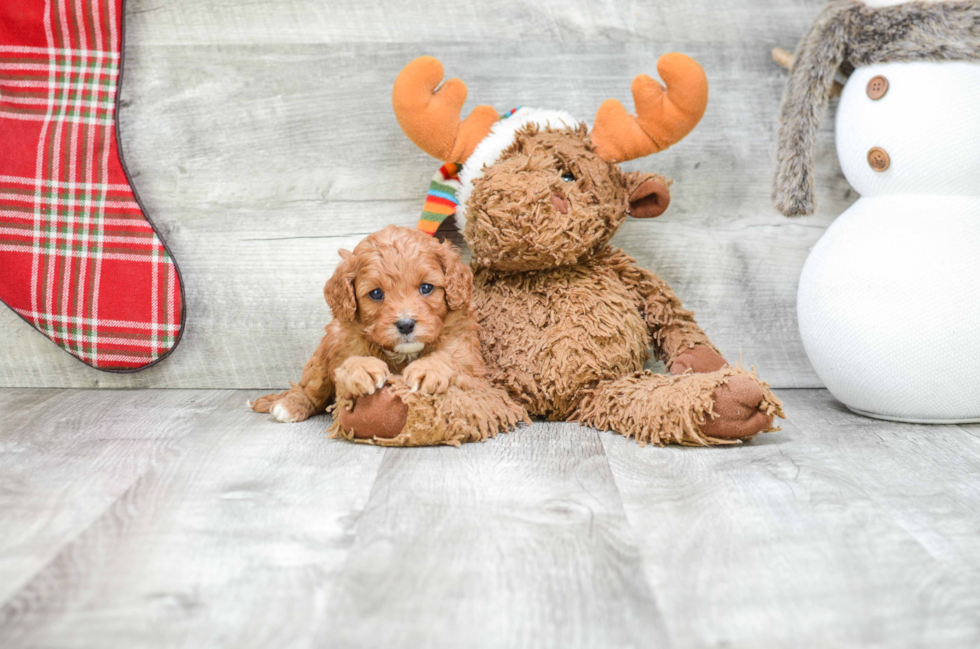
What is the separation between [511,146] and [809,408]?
29.8 inches

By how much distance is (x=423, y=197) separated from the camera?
165cm

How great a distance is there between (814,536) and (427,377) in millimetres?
582

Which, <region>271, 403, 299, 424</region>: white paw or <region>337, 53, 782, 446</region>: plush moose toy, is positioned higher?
<region>337, 53, 782, 446</region>: plush moose toy

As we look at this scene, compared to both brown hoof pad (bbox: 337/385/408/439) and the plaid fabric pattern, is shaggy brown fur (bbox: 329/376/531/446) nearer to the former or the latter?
brown hoof pad (bbox: 337/385/408/439)

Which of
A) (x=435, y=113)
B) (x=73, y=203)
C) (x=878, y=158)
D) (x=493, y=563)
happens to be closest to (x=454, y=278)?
(x=435, y=113)

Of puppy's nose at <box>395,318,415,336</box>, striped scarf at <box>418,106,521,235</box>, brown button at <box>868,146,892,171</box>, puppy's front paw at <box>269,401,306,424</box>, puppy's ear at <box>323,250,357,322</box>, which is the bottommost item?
puppy's front paw at <box>269,401,306,424</box>

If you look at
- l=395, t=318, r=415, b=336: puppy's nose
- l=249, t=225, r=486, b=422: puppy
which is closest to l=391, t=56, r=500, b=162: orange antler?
l=249, t=225, r=486, b=422: puppy

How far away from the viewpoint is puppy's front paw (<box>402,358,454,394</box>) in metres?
1.21

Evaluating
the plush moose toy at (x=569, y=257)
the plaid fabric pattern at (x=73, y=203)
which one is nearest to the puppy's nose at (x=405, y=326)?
the plush moose toy at (x=569, y=257)

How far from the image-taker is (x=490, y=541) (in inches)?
34.4

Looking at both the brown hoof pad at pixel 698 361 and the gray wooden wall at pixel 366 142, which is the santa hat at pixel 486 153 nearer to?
the gray wooden wall at pixel 366 142

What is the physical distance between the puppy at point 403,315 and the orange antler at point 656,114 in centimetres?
36

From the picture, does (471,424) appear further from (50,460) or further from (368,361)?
(50,460)

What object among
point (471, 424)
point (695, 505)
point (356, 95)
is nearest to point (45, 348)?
point (356, 95)
